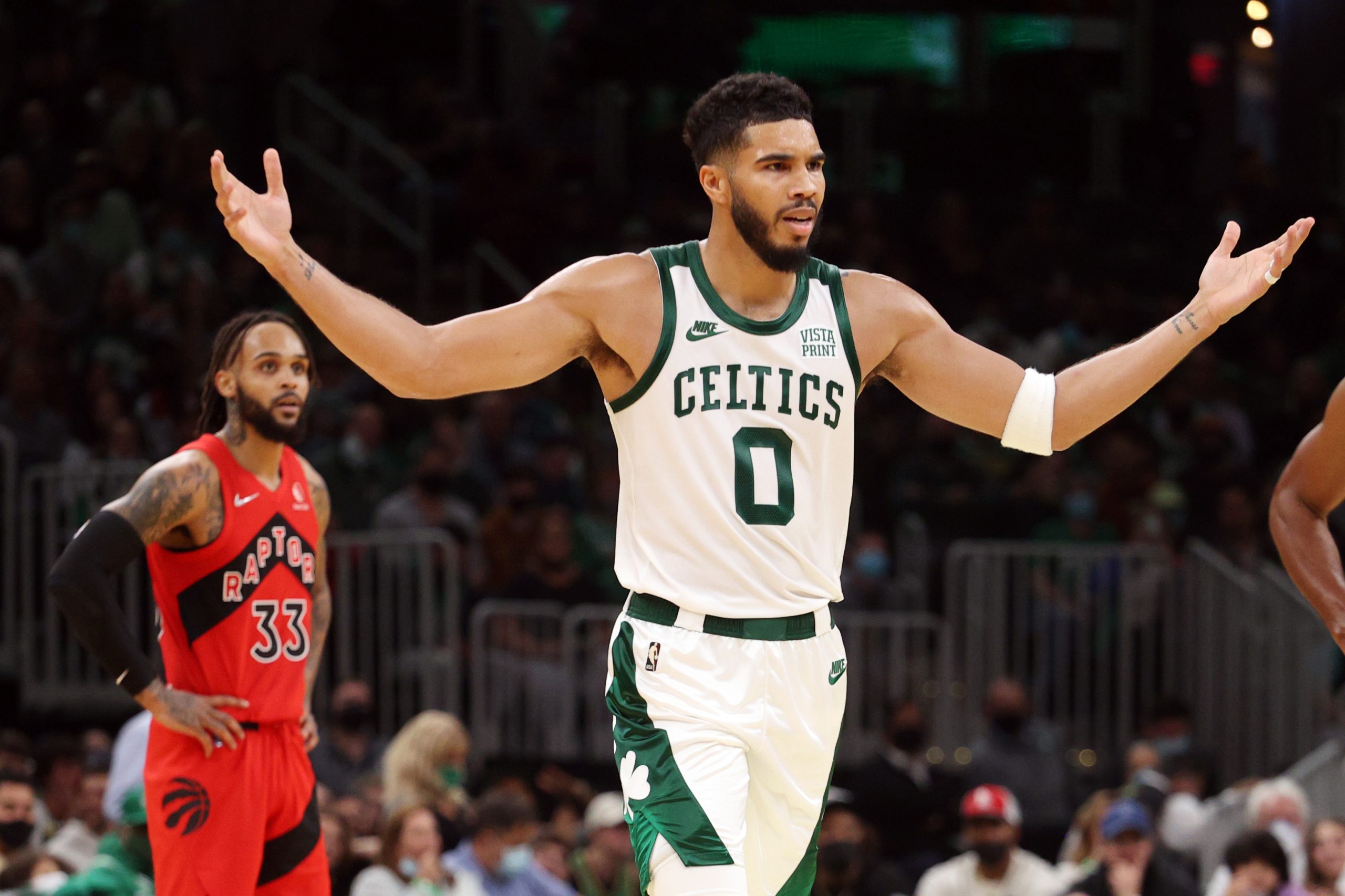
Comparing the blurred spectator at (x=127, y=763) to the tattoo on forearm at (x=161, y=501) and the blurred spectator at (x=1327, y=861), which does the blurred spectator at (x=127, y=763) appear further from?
the blurred spectator at (x=1327, y=861)

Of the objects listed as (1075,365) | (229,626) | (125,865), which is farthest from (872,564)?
(1075,365)

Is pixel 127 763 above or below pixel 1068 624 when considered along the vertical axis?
below

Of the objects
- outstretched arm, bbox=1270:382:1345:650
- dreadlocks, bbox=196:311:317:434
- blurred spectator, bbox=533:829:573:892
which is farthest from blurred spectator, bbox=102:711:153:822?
outstretched arm, bbox=1270:382:1345:650

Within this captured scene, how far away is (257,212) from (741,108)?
4.16 feet

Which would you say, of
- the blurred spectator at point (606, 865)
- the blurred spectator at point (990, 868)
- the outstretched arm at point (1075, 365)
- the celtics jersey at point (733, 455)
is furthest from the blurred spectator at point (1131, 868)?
the celtics jersey at point (733, 455)

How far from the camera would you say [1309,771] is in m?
11.5

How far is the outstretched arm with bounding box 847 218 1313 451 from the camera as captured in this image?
4891mm

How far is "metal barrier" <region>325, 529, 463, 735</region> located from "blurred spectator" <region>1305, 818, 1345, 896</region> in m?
5.11

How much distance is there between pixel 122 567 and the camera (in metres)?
6.06

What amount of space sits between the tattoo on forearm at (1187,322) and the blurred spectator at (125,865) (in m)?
4.31

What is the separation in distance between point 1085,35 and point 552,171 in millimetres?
5816

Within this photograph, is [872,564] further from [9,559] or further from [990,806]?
[9,559]

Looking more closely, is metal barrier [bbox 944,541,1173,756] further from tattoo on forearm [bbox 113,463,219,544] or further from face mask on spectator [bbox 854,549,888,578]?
tattoo on forearm [bbox 113,463,219,544]

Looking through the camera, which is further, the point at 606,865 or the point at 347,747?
the point at 347,747
